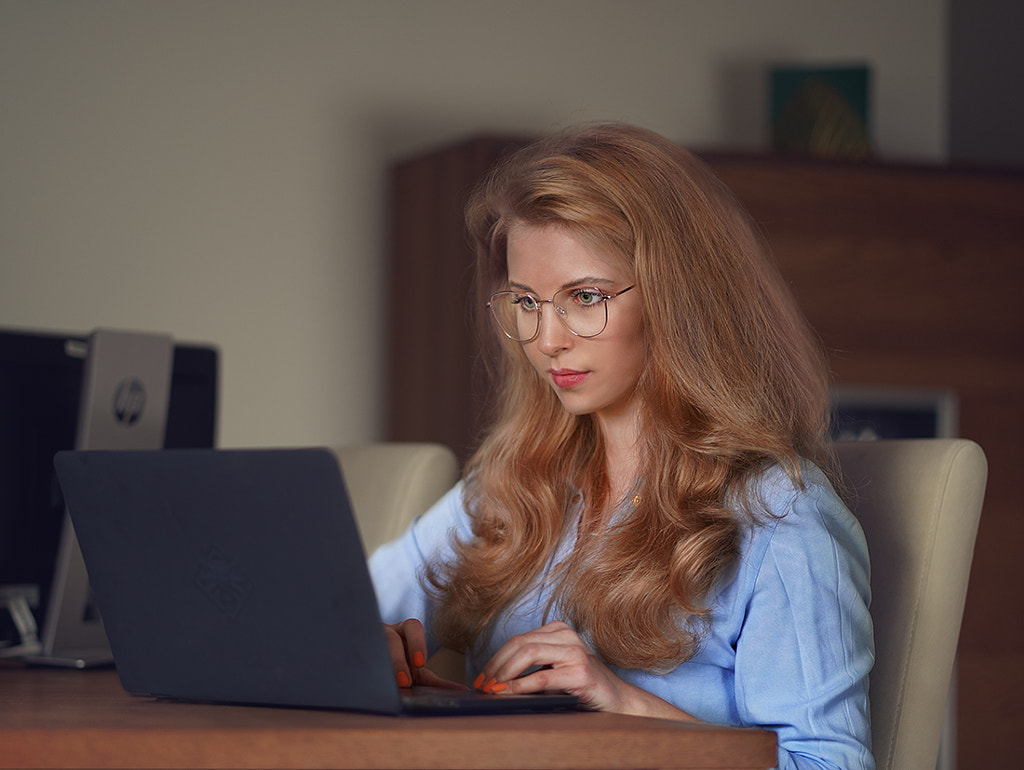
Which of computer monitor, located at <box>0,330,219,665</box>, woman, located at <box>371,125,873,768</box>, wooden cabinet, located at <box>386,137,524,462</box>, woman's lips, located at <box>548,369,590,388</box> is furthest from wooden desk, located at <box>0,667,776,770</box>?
wooden cabinet, located at <box>386,137,524,462</box>

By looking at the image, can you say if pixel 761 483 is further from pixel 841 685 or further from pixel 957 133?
pixel 957 133

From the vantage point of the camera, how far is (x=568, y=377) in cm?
148

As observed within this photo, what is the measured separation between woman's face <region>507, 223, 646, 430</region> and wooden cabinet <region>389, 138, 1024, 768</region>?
1693 millimetres

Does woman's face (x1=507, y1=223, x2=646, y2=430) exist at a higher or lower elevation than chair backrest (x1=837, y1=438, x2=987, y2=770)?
higher

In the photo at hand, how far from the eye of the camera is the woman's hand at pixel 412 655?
130 centimetres

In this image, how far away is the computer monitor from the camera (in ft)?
5.84

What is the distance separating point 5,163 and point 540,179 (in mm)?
2114

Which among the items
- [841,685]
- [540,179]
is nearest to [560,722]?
[841,685]

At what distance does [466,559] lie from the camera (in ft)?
5.35

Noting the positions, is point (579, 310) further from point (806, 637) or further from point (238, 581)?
point (238, 581)

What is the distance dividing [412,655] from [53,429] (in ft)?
2.57

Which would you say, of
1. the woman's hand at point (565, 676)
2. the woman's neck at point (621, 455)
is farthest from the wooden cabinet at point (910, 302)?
the woman's hand at point (565, 676)

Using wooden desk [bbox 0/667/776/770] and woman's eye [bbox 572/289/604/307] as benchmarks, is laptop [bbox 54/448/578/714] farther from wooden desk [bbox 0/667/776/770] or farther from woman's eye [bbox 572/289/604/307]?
woman's eye [bbox 572/289/604/307]

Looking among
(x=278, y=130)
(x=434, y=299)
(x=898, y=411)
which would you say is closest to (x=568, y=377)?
(x=434, y=299)
